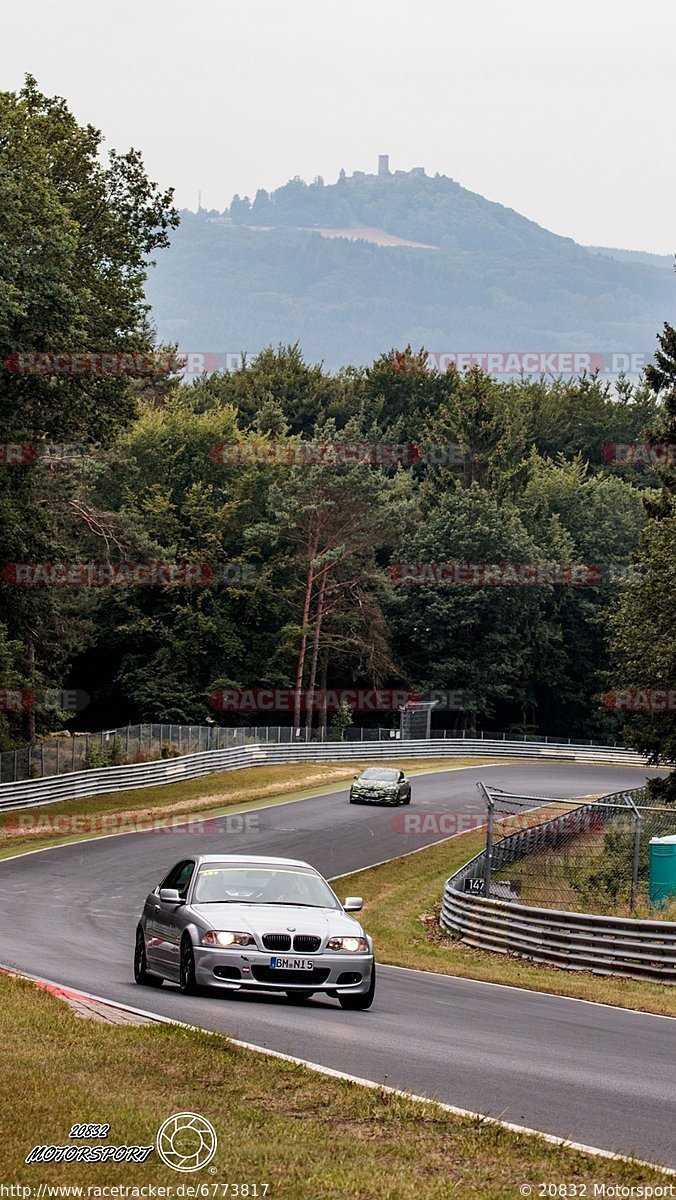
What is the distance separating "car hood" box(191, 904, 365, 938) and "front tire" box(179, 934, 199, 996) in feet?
0.90

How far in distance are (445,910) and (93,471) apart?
1165 inches

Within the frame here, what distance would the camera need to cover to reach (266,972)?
13719mm

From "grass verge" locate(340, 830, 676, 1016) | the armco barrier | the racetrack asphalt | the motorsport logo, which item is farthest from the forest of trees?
the motorsport logo

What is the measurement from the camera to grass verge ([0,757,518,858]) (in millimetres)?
41094

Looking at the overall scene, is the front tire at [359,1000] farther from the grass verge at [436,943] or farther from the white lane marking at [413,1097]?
the grass verge at [436,943]

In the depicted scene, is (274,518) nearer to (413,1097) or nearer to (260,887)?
(260,887)

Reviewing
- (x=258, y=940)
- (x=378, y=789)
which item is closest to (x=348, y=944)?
(x=258, y=940)

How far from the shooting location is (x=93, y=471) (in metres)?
52.6

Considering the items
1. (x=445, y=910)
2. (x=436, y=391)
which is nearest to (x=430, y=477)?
(x=436, y=391)

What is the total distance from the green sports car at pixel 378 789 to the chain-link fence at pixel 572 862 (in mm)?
25041

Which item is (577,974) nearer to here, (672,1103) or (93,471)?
(672,1103)

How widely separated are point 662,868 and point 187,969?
36.2 ft

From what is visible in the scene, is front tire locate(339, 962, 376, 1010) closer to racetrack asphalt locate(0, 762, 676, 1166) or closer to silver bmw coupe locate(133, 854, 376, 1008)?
silver bmw coupe locate(133, 854, 376, 1008)

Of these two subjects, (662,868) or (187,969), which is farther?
(662,868)
